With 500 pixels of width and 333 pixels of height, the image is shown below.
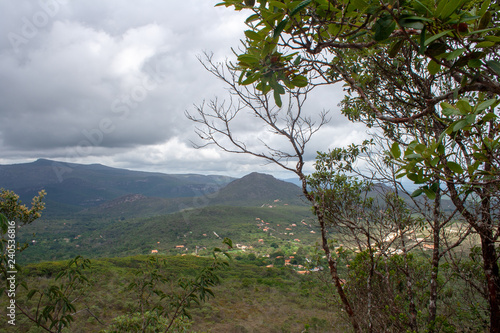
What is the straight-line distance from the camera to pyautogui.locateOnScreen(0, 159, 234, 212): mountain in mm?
112750

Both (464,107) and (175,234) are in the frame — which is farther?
(175,234)

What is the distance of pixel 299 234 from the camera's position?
57344 millimetres

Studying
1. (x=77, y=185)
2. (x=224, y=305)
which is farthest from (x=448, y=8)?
(x=77, y=185)

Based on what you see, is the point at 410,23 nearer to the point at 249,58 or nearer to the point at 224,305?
the point at 249,58

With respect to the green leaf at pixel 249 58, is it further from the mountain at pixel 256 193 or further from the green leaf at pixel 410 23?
the mountain at pixel 256 193

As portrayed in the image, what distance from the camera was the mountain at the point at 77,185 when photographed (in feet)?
370

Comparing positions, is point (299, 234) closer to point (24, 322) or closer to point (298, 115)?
point (24, 322)

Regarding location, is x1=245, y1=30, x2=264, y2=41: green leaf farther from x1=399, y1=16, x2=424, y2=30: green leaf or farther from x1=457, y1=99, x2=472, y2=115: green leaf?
x1=457, y1=99, x2=472, y2=115: green leaf

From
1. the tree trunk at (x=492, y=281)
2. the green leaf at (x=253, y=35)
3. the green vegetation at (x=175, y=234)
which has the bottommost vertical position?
the green vegetation at (x=175, y=234)

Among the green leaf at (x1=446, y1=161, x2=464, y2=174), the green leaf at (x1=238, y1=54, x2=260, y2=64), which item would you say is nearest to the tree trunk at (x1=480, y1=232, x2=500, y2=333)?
the green leaf at (x1=446, y1=161, x2=464, y2=174)

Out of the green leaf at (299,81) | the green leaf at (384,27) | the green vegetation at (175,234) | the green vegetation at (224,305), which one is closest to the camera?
the green leaf at (384,27)

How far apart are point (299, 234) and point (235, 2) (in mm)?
59900

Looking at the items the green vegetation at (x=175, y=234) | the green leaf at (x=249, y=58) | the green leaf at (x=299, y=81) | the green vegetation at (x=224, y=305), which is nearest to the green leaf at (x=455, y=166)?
the green leaf at (x=299, y=81)

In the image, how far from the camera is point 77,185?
136 metres
